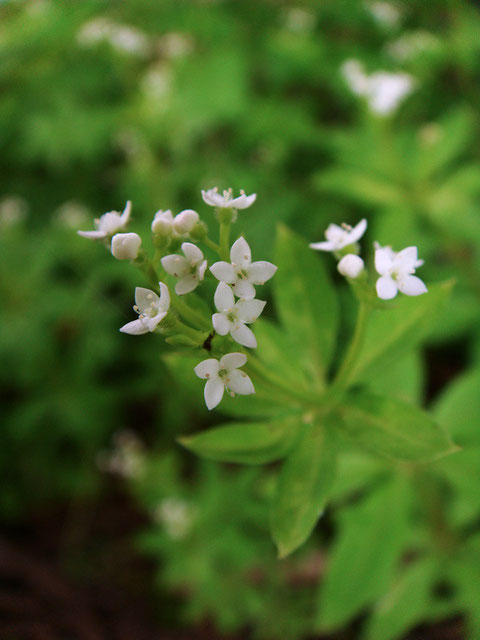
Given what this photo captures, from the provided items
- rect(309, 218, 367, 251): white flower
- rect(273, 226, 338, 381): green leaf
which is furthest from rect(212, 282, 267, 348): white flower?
rect(273, 226, 338, 381): green leaf

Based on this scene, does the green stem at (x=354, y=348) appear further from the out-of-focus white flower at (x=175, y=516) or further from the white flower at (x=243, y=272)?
the out-of-focus white flower at (x=175, y=516)

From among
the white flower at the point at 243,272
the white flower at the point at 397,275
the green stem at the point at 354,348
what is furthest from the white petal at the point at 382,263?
the white flower at the point at 243,272

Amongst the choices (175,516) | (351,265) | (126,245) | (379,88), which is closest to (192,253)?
(126,245)

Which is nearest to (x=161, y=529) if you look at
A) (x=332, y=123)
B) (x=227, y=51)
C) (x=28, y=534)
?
(x=28, y=534)

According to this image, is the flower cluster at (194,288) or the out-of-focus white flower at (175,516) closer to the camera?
the flower cluster at (194,288)

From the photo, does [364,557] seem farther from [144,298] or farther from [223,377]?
[144,298]

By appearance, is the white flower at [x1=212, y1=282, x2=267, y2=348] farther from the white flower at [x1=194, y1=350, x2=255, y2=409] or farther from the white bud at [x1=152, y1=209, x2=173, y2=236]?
the white bud at [x1=152, y1=209, x2=173, y2=236]
